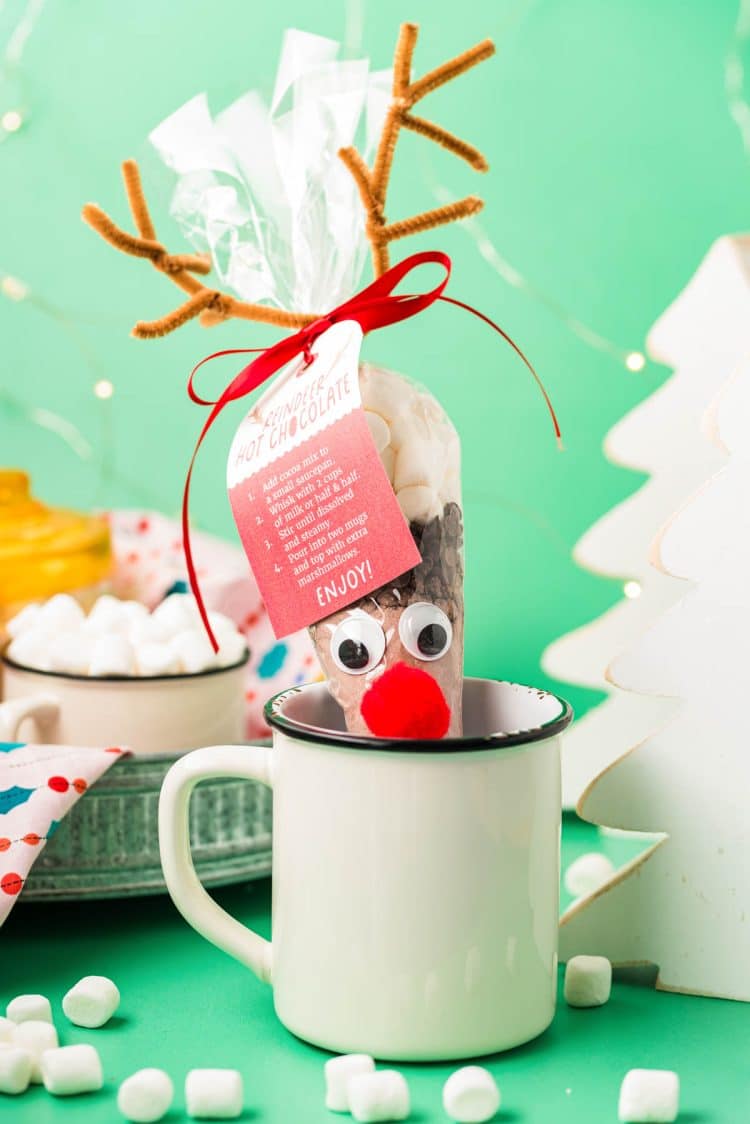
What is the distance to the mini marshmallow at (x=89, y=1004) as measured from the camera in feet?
2.01

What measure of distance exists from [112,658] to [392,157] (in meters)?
0.34

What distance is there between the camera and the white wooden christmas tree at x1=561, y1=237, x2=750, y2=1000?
660 mm

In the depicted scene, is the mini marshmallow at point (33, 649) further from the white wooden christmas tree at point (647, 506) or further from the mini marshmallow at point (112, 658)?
the white wooden christmas tree at point (647, 506)

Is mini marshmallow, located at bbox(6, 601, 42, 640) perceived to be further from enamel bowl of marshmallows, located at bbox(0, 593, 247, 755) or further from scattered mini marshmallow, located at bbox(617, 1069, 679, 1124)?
scattered mini marshmallow, located at bbox(617, 1069, 679, 1124)

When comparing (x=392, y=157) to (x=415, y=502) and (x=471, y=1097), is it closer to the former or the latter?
(x=415, y=502)

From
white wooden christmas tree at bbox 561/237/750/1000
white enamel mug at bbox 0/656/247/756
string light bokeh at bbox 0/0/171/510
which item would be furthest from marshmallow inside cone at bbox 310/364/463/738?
string light bokeh at bbox 0/0/171/510

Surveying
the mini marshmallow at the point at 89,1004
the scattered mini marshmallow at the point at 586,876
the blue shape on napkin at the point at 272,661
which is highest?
the blue shape on napkin at the point at 272,661

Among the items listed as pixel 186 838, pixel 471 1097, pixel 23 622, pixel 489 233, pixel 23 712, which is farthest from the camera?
pixel 489 233

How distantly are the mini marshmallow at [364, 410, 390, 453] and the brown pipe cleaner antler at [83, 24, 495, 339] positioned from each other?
0.08 meters

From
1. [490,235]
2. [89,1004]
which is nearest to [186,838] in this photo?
[89,1004]

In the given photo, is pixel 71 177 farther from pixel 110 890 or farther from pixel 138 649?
pixel 110 890


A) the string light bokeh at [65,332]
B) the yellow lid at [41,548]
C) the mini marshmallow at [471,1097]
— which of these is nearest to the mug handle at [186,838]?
the mini marshmallow at [471,1097]

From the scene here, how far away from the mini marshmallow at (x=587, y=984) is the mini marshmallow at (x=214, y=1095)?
185 mm

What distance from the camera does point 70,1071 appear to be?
549 mm
